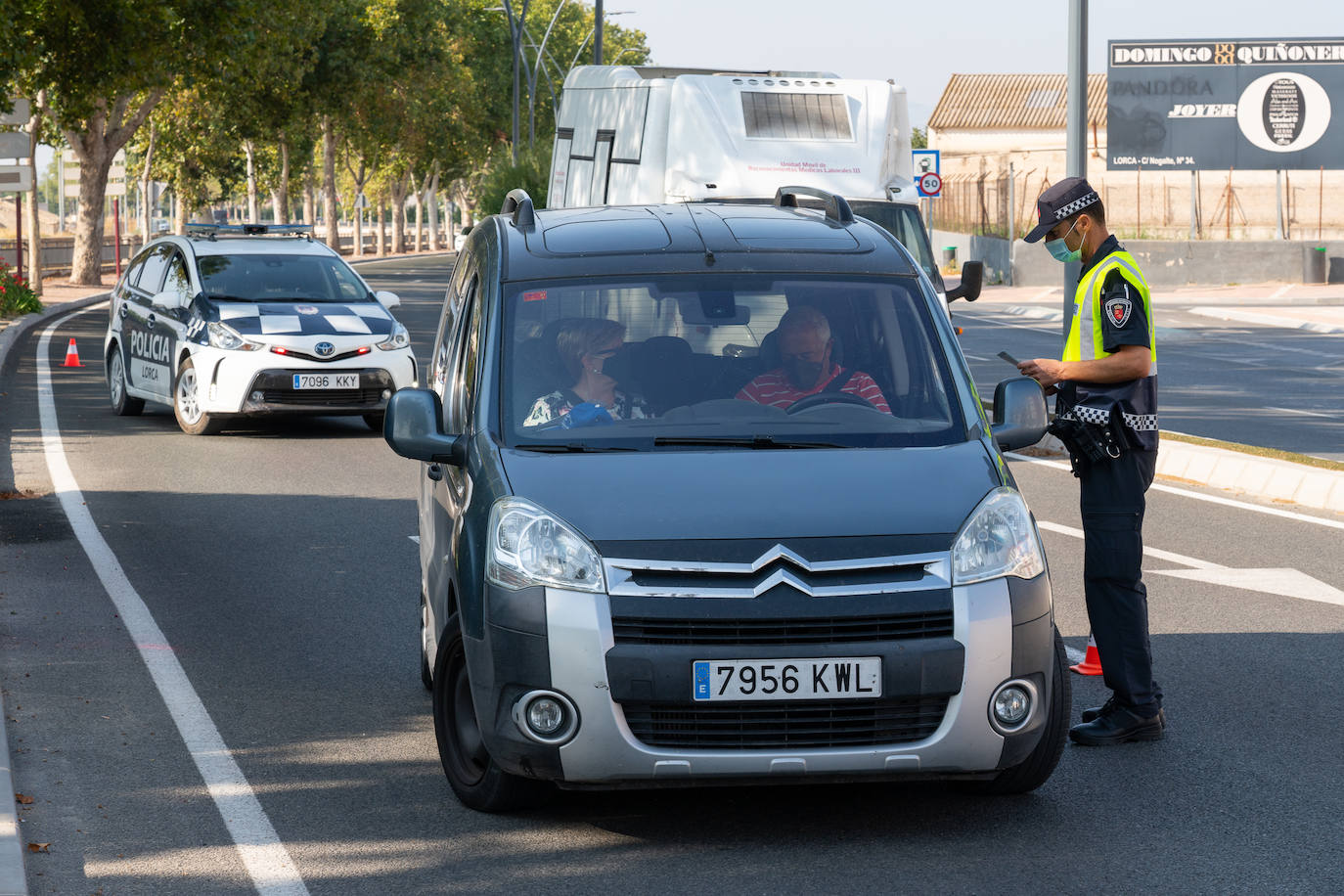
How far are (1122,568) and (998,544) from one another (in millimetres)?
1342

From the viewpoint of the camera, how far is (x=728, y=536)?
193 inches

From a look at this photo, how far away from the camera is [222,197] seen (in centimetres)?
8869

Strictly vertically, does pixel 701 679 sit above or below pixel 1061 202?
below

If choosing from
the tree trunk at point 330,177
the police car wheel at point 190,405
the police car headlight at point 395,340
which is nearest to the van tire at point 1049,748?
the police car headlight at point 395,340

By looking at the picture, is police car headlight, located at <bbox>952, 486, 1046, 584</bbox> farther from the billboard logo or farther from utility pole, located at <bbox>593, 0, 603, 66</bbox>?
the billboard logo

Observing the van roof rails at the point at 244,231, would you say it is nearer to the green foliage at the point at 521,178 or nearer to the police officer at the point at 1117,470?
the police officer at the point at 1117,470

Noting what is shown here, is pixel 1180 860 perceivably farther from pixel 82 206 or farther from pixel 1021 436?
pixel 82 206

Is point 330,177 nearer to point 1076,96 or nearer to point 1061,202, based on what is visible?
point 1076,96

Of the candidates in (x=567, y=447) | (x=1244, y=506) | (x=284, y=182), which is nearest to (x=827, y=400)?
(x=567, y=447)

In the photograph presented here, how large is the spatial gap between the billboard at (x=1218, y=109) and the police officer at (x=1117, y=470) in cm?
3896

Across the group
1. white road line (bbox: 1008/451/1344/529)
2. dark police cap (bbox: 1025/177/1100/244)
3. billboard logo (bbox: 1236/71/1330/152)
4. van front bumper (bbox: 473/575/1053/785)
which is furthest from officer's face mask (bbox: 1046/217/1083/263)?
billboard logo (bbox: 1236/71/1330/152)

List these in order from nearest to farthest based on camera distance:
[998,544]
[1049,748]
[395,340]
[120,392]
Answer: [998,544], [1049,748], [395,340], [120,392]

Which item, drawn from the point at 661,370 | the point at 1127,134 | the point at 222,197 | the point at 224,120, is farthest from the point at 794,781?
the point at 222,197

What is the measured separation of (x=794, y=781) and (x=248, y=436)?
11.4m
